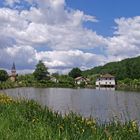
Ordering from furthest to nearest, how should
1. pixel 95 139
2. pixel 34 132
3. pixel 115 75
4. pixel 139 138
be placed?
1. pixel 115 75
2. pixel 139 138
3. pixel 34 132
4. pixel 95 139

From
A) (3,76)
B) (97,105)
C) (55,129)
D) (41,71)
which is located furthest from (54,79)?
Answer: (55,129)

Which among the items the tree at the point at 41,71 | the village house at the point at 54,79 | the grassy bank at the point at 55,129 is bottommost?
the grassy bank at the point at 55,129

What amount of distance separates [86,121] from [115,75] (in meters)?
187

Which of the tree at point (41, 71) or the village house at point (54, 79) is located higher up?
the tree at point (41, 71)

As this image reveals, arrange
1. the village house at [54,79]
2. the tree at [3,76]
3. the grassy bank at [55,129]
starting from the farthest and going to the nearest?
1. the village house at [54,79]
2. the tree at [3,76]
3. the grassy bank at [55,129]

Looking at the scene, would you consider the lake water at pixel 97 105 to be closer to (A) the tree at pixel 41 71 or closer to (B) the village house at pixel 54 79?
(A) the tree at pixel 41 71

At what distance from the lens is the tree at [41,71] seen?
16802cm

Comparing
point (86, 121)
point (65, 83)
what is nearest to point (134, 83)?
point (65, 83)

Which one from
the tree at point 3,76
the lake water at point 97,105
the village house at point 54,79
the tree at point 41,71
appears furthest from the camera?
the village house at point 54,79

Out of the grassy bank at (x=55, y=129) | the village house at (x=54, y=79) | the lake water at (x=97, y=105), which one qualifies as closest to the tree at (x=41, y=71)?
the village house at (x=54, y=79)

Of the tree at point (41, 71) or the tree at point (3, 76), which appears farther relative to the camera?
the tree at point (41, 71)

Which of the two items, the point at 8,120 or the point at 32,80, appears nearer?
the point at 8,120

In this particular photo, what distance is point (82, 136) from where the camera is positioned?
367 inches

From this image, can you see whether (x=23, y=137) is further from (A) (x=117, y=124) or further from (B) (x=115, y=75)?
(B) (x=115, y=75)
